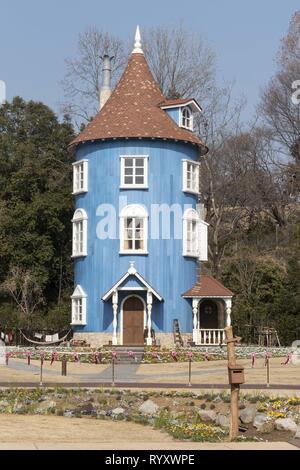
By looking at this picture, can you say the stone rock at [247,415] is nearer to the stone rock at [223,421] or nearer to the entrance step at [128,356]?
the stone rock at [223,421]

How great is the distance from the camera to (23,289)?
53.6 m

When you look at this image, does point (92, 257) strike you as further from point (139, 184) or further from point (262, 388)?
point (262, 388)

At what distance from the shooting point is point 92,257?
46.8 metres

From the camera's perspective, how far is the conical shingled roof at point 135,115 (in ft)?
153

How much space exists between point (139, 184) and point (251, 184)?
17468 mm

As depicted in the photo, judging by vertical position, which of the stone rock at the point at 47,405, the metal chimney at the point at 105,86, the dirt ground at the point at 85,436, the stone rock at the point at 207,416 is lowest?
the dirt ground at the point at 85,436

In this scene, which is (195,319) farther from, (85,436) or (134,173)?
(85,436)

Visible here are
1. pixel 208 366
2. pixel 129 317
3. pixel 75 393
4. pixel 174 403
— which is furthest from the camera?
pixel 129 317

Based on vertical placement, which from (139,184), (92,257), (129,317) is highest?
(139,184)

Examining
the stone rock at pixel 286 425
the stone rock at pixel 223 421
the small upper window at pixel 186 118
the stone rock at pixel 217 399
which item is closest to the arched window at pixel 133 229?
the small upper window at pixel 186 118

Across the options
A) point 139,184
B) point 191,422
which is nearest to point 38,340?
point 139,184

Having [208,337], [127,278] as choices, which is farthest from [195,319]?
[127,278]

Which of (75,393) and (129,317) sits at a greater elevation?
(129,317)

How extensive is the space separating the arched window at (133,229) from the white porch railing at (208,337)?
508cm
